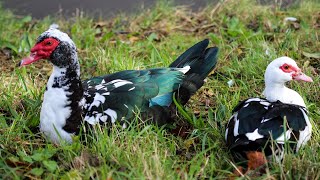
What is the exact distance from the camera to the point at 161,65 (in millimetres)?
4582

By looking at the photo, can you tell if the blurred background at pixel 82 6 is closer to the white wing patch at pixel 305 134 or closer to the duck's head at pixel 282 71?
the duck's head at pixel 282 71

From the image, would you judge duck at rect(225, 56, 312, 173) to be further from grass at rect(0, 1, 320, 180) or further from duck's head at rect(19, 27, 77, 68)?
duck's head at rect(19, 27, 77, 68)

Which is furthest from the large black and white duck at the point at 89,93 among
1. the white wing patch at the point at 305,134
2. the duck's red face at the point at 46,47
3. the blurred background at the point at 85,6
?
the blurred background at the point at 85,6

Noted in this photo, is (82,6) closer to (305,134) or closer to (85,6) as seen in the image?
(85,6)

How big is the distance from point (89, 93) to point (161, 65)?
1.22m

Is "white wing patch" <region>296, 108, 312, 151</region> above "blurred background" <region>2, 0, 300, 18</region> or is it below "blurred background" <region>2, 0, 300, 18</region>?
below

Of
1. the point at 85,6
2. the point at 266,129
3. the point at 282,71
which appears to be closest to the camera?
the point at 266,129

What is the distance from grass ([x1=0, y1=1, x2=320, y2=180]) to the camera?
291 centimetres

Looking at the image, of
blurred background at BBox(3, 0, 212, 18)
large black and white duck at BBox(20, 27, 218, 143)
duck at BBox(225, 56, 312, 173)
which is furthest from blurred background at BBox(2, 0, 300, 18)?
duck at BBox(225, 56, 312, 173)

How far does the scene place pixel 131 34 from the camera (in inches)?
223

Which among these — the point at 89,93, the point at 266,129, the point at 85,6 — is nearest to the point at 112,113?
the point at 89,93

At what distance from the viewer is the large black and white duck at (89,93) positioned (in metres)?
3.29

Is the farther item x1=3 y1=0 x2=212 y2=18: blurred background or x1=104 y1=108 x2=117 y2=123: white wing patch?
x1=3 y1=0 x2=212 y2=18: blurred background

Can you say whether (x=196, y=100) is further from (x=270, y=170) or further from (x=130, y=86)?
(x=270, y=170)
